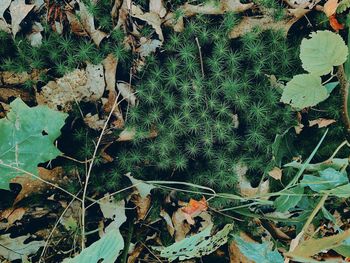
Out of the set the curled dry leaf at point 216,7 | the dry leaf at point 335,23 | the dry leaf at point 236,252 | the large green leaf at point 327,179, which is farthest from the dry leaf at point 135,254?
the dry leaf at point 335,23

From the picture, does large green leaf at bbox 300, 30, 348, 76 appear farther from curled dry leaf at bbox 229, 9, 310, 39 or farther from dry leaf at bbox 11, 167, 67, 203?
dry leaf at bbox 11, 167, 67, 203

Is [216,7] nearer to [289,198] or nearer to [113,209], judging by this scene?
[289,198]

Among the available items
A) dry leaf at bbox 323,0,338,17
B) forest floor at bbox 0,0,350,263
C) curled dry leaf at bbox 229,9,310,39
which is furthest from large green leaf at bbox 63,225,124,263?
dry leaf at bbox 323,0,338,17

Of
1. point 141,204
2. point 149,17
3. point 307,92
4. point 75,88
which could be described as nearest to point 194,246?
point 141,204

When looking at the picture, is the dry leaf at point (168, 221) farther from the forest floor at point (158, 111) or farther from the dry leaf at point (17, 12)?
the dry leaf at point (17, 12)

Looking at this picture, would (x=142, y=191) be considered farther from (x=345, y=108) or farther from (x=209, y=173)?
(x=345, y=108)

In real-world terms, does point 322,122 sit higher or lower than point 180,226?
higher
